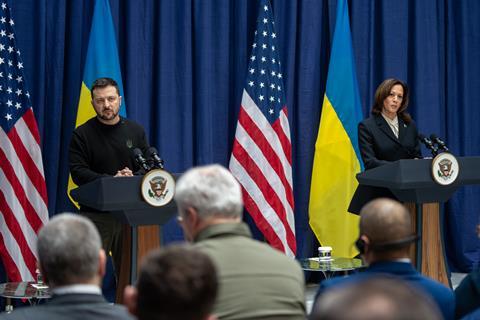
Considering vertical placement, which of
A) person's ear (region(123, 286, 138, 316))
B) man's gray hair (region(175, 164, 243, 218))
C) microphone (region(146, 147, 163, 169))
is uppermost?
microphone (region(146, 147, 163, 169))

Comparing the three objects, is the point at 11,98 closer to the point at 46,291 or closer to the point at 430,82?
the point at 46,291

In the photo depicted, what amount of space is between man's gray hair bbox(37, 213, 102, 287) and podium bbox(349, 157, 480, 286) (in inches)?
132

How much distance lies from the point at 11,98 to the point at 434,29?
3965 mm

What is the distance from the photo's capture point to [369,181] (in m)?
5.53

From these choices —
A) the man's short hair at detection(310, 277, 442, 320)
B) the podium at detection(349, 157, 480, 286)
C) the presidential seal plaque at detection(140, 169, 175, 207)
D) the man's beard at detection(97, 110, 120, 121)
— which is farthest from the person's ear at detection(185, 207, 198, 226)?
the podium at detection(349, 157, 480, 286)

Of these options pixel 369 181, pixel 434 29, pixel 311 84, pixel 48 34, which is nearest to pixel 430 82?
pixel 434 29

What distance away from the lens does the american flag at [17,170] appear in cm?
577

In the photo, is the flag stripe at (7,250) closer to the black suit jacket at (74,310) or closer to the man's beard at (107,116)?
the man's beard at (107,116)

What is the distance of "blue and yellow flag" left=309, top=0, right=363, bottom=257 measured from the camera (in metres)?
7.15

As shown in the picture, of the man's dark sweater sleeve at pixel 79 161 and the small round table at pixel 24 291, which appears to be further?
the small round table at pixel 24 291

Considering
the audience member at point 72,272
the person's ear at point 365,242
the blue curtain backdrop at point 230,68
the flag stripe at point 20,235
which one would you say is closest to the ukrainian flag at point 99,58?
the blue curtain backdrop at point 230,68

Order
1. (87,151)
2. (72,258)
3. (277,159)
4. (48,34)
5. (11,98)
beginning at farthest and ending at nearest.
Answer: (277,159), (48,34), (11,98), (87,151), (72,258)

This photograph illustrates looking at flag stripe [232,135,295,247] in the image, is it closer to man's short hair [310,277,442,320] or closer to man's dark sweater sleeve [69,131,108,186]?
man's dark sweater sleeve [69,131,108,186]

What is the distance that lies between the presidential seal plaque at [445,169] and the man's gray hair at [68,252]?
3.53 metres
